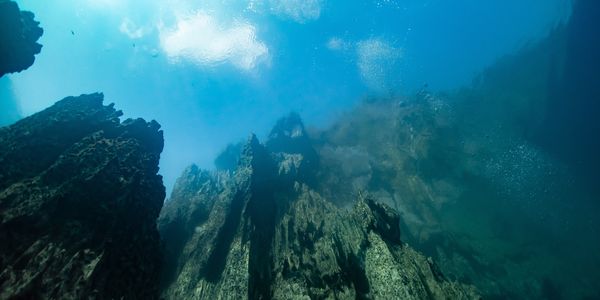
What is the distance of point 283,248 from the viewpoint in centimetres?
3278

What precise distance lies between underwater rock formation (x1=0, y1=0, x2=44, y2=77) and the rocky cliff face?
25330 mm

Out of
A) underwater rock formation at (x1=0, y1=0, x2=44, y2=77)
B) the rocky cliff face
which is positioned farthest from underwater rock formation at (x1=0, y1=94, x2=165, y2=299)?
the rocky cliff face

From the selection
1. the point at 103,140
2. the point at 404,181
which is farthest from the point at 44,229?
the point at 404,181

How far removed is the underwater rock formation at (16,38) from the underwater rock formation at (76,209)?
590cm

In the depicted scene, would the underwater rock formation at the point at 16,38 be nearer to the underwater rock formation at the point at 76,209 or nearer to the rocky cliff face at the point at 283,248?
the underwater rock formation at the point at 76,209

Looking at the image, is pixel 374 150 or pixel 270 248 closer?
pixel 270 248

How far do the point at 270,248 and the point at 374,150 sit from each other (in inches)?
1869

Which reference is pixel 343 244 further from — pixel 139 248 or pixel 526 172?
pixel 526 172

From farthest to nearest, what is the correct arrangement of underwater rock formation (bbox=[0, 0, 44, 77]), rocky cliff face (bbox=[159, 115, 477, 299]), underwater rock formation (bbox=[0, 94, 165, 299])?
underwater rock formation (bbox=[0, 0, 44, 77]) < rocky cliff face (bbox=[159, 115, 477, 299]) < underwater rock formation (bbox=[0, 94, 165, 299])

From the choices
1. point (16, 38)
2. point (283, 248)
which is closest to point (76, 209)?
point (283, 248)

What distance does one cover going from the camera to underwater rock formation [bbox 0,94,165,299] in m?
15.9

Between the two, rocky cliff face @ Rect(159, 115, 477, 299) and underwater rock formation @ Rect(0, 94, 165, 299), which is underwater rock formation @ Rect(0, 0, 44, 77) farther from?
rocky cliff face @ Rect(159, 115, 477, 299)

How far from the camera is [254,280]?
91.9 ft

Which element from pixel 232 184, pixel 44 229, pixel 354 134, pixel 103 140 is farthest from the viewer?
pixel 354 134
